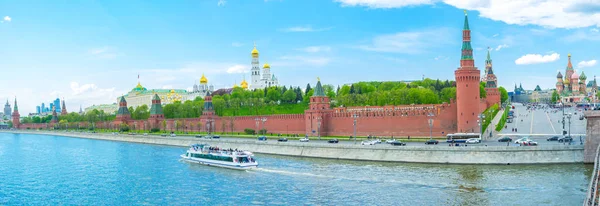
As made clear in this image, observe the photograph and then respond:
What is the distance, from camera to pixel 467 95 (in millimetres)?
55094

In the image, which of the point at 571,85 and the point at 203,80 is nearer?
the point at 571,85

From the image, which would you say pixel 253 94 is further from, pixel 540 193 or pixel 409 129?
pixel 540 193

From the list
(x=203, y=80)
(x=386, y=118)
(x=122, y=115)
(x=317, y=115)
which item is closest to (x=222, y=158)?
(x=386, y=118)

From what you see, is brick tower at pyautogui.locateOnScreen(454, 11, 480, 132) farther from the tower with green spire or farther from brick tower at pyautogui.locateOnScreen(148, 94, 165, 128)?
brick tower at pyautogui.locateOnScreen(148, 94, 165, 128)

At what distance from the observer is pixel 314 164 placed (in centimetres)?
4509

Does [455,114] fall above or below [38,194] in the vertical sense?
above

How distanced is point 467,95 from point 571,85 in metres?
126

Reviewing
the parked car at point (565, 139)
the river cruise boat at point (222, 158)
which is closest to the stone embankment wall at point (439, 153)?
the parked car at point (565, 139)

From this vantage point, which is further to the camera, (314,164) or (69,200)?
(314,164)

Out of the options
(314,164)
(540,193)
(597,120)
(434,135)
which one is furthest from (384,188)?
(434,135)

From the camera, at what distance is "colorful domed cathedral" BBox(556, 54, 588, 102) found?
153575mm

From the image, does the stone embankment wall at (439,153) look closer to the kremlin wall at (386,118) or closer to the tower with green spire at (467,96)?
the kremlin wall at (386,118)

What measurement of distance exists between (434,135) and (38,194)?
3689cm

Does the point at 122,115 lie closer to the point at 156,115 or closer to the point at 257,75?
the point at 156,115
